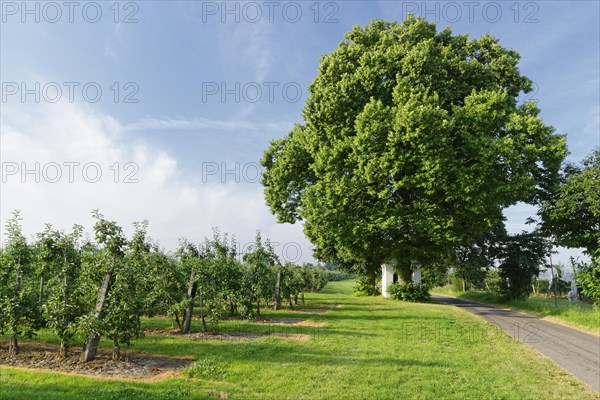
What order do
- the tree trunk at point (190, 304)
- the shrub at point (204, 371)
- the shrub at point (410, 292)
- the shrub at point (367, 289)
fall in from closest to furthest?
the shrub at point (204, 371) → the tree trunk at point (190, 304) → the shrub at point (410, 292) → the shrub at point (367, 289)

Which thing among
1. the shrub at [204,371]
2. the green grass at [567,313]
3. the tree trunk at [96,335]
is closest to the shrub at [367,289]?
the green grass at [567,313]

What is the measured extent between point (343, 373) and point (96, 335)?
21.8 feet

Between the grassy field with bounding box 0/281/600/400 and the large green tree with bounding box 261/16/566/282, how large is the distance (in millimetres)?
10368

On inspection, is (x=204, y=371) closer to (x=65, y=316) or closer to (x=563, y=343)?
(x=65, y=316)

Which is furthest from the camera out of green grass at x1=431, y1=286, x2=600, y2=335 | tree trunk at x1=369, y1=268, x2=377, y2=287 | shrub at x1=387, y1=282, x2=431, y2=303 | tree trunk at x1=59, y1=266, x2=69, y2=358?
tree trunk at x1=369, y1=268, x2=377, y2=287

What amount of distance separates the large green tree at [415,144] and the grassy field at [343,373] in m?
10.4

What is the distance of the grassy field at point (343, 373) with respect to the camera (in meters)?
7.02

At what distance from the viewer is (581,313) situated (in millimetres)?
18016

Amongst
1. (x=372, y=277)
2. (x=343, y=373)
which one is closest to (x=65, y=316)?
(x=343, y=373)

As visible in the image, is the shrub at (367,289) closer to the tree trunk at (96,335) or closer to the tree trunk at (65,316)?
the tree trunk at (96,335)

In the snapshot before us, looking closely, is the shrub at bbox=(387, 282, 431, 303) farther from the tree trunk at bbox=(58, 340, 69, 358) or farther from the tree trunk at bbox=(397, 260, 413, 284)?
the tree trunk at bbox=(58, 340, 69, 358)

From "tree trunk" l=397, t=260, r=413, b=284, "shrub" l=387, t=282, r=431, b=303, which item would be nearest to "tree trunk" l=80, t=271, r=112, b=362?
"tree trunk" l=397, t=260, r=413, b=284

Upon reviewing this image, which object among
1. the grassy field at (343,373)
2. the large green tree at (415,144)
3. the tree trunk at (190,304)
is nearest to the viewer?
the grassy field at (343,373)

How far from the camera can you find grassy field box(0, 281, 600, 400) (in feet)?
Result: 23.0
